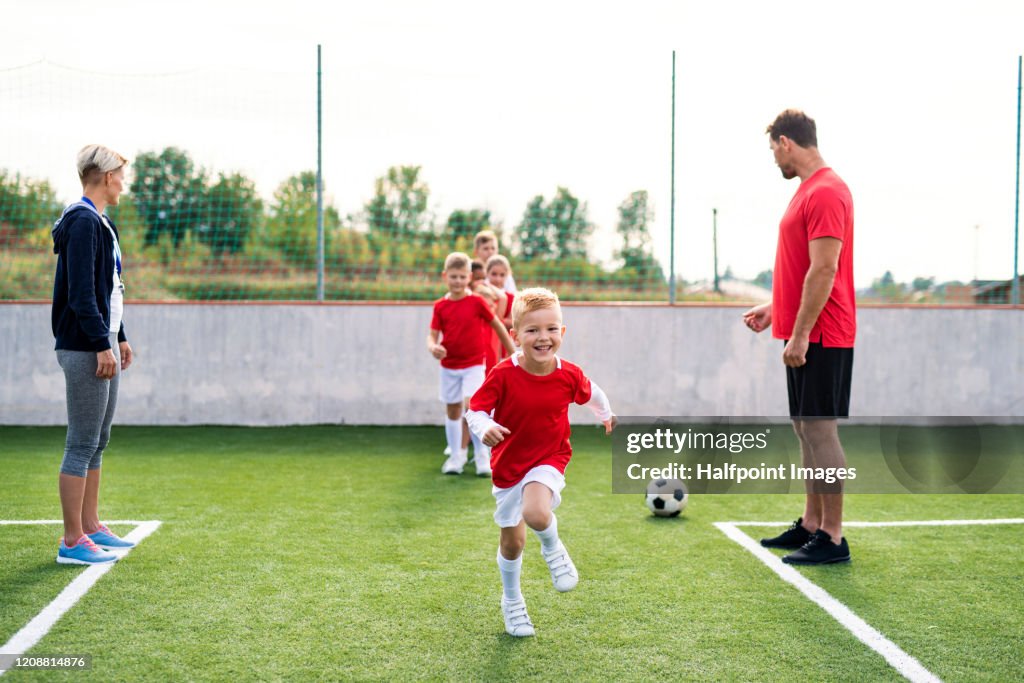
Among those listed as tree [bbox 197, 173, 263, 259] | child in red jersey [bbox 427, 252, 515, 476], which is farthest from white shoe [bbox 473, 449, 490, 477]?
tree [bbox 197, 173, 263, 259]

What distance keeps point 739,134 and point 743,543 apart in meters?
5.65

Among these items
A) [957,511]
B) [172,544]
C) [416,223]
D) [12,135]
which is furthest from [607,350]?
[12,135]

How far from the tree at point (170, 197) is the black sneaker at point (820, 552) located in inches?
283

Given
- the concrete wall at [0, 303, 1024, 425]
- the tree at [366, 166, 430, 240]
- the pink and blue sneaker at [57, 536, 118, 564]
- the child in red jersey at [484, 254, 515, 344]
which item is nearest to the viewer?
the pink and blue sneaker at [57, 536, 118, 564]

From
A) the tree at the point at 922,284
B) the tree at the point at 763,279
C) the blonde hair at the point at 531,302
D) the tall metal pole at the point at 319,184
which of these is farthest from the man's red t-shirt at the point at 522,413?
the tree at the point at 922,284

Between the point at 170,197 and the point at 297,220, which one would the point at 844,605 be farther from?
the point at 170,197

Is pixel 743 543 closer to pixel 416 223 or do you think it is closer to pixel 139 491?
pixel 139 491

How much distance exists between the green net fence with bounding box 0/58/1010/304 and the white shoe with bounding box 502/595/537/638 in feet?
21.0

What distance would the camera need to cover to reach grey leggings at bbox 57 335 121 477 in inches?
161

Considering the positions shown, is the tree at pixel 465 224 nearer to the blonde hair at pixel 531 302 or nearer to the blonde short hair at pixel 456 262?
the blonde short hair at pixel 456 262

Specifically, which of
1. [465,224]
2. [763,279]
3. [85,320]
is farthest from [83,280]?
[763,279]

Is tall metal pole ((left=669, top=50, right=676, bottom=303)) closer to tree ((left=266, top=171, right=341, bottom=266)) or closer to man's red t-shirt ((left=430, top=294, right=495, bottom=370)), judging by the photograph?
man's red t-shirt ((left=430, top=294, right=495, bottom=370))

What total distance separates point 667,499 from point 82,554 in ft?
10.4

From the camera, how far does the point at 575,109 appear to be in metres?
9.27
